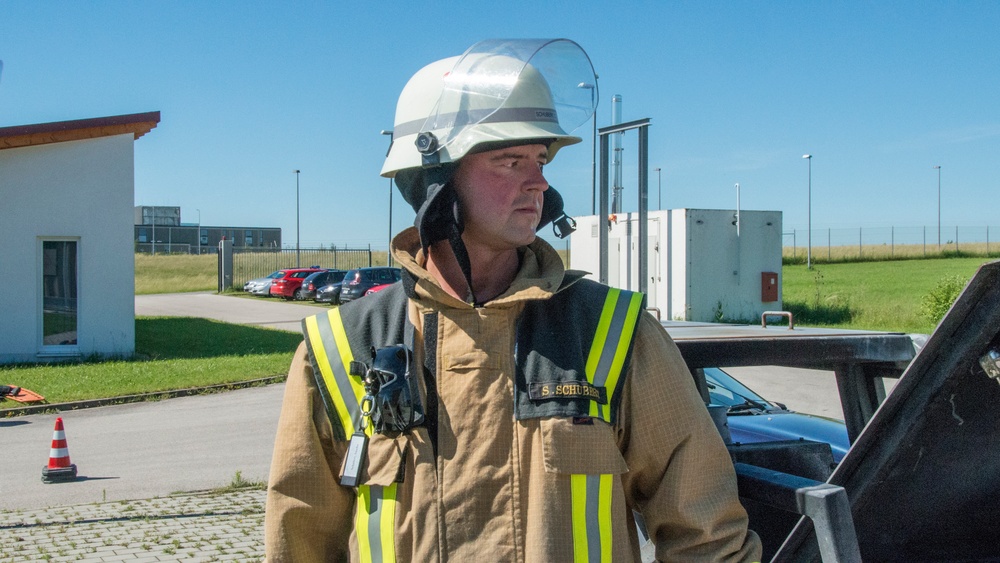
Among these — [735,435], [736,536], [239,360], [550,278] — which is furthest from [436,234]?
[239,360]

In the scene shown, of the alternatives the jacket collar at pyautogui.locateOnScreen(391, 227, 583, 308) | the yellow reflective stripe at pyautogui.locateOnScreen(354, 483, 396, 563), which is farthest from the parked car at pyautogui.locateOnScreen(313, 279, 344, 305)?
the yellow reflective stripe at pyautogui.locateOnScreen(354, 483, 396, 563)

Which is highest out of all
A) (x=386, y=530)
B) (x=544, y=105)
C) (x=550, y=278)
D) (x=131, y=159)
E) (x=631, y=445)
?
(x=131, y=159)

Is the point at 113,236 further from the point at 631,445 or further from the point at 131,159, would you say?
the point at 631,445

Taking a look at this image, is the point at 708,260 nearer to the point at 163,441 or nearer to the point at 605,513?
the point at 163,441

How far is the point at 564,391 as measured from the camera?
1.90 m

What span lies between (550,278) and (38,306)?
1845 cm

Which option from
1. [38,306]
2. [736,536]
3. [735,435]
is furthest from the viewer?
[38,306]

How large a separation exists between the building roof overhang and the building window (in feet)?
6.74

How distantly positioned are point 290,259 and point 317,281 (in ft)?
60.1

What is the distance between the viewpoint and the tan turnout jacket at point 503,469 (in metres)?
1.86

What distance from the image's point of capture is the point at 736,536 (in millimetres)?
1867

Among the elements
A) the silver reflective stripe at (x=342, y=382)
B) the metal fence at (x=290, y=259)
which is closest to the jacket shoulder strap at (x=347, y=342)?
the silver reflective stripe at (x=342, y=382)

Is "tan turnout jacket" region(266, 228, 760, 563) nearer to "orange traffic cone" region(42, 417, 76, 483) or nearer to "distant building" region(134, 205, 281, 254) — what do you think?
"orange traffic cone" region(42, 417, 76, 483)

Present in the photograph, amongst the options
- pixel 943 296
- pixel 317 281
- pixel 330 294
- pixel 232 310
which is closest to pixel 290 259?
pixel 317 281
